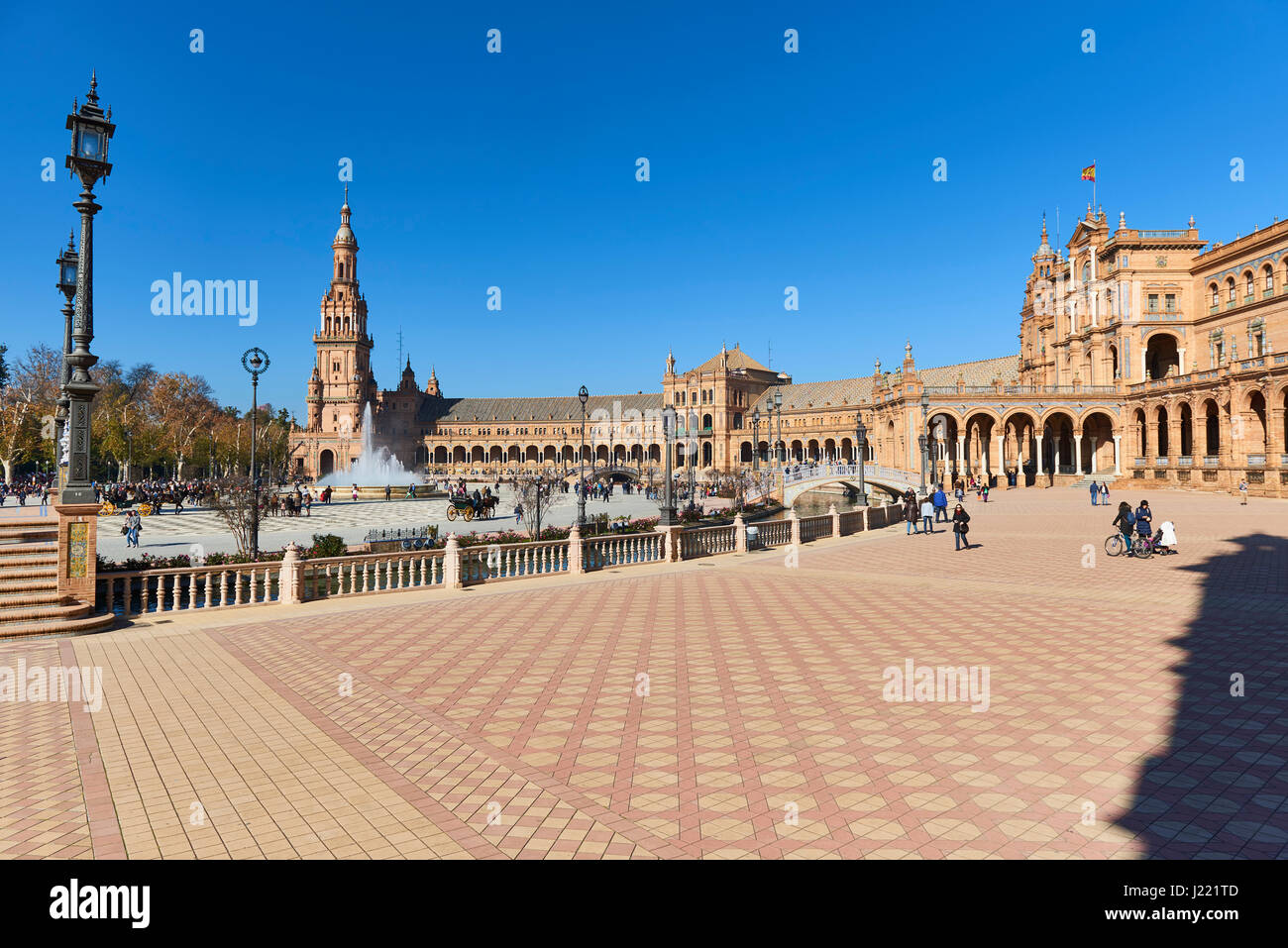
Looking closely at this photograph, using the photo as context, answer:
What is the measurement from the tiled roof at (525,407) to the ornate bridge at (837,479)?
269 ft

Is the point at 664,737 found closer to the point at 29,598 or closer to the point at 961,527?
the point at 29,598

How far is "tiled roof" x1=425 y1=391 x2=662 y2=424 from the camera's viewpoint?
452ft

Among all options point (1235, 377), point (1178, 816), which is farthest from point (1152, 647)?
point (1235, 377)

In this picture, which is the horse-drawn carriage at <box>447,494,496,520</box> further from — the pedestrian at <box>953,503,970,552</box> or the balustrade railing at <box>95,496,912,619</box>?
the pedestrian at <box>953,503,970,552</box>

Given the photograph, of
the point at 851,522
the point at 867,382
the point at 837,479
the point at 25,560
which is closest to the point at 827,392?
the point at 867,382

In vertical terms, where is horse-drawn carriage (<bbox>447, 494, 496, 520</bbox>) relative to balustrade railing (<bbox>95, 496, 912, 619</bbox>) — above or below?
above

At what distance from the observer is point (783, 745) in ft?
20.0

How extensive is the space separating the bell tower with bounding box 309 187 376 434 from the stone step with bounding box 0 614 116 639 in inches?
4466

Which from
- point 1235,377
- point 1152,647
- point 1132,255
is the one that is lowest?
point 1152,647

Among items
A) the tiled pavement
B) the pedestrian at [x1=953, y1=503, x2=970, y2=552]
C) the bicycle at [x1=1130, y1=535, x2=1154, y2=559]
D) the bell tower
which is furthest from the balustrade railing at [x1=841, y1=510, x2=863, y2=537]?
the bell tower

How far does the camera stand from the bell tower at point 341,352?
118 metres

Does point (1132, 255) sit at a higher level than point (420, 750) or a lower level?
higher
